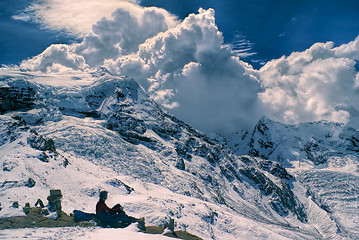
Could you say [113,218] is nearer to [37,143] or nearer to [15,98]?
[37,143]

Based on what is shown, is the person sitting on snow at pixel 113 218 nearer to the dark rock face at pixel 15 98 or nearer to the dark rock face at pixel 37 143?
the dark rock face at pixel 37 143

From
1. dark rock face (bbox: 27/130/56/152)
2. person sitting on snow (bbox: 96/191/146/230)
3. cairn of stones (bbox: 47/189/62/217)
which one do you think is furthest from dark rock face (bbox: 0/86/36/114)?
person sitting on snow (bbox: 96/191/146/230)

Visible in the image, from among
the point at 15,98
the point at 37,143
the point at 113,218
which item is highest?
the point at 15,98

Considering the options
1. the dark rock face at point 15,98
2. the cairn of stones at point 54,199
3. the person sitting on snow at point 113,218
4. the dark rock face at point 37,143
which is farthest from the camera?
the dark rock face at point 15,98

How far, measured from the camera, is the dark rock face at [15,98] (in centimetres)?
14888

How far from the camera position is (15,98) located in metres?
163

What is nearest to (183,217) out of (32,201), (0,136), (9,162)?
(32,201)

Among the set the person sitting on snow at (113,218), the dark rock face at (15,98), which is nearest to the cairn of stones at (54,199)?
the person sitting on snow at (113,218)

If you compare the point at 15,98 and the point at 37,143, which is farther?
the point at 15,98

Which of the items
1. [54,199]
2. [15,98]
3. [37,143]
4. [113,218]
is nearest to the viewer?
[113,218]

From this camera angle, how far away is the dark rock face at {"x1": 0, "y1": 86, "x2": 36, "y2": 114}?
149 m

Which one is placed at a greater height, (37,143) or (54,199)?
(37,143)

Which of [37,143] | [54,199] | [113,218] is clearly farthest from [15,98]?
[113,218]

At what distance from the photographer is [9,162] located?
53.4 meters
